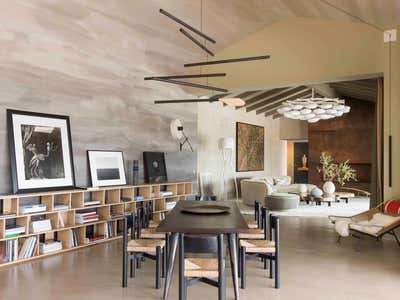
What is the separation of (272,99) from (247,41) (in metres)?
5.89

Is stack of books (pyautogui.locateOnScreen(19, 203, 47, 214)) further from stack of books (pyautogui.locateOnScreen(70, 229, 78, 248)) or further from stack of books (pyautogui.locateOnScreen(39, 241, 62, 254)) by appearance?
stack of books (pyautogui.locateOnScreen(70, 229, 78, 248))

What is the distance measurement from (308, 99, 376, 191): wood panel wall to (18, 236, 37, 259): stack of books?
12280 millimetres

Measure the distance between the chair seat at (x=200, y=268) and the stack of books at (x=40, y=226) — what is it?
104 inches

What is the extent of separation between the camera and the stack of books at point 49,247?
200 inches

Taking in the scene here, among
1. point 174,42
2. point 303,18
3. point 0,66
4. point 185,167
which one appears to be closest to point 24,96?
point 0,66

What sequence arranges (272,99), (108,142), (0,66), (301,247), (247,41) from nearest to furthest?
1. (0,66)
2. (301,247)
3. (108,142)
4. (247,41)
5. (272,99)

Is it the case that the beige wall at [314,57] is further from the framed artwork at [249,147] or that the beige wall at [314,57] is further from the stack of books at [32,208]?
the framed artwork at [249,147]

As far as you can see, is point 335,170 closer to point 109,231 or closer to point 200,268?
point 109,231

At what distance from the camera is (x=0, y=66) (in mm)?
4785

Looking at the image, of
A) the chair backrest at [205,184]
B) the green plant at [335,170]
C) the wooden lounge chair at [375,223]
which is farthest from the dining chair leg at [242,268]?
the green plant at [335,170]

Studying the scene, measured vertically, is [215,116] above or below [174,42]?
below

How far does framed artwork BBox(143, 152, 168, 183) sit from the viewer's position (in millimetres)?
7285

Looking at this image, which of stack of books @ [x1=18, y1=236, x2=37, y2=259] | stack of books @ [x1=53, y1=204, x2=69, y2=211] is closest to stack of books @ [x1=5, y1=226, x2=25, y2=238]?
stack of books @ [x1=18, y1=236, x2=37, y2=259]

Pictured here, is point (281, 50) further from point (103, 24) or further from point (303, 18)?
point (103, 24)
